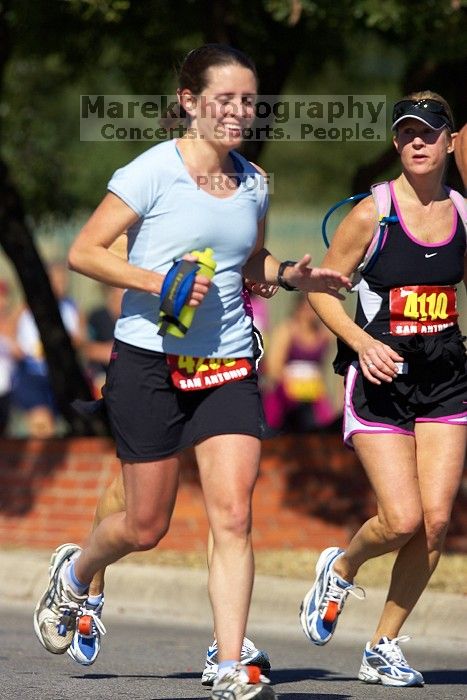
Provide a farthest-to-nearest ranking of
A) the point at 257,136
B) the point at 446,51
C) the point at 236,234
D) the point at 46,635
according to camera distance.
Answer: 1. the point at 257,136
2. the point at 446,51
3. the point at 46,635
4. the point at 236,234

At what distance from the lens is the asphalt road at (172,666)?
223 inches

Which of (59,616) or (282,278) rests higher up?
(282,278)

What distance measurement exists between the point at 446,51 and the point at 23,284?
357 centimetres

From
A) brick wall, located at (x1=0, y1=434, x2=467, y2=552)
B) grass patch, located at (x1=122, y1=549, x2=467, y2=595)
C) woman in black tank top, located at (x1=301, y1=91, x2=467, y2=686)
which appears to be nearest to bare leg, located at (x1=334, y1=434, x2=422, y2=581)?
woman in black tank top, located at (x1=301, y1=91, x2=467, y2=686)

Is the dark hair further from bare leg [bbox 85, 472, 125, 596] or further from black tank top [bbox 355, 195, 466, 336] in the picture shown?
bare leg [bbox 85, 472, 125, 596]

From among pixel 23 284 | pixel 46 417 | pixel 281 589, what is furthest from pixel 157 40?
pixel 46 417

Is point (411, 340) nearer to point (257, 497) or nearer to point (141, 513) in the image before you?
point (141, 513)

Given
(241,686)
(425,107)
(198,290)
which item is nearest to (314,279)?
(198,290)

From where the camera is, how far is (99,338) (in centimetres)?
1517

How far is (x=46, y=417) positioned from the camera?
14875 millimetres

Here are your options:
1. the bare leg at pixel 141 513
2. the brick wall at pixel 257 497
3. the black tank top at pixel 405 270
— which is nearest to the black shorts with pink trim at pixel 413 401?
the black tank top at pixel 405 270

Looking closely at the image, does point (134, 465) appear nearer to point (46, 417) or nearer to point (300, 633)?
point (300, 633)

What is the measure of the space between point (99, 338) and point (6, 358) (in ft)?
3.11

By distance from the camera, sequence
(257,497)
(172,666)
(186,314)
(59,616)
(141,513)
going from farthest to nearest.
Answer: (257,497) < (172,666) < (59,616) < (141,513) < (186,314)
